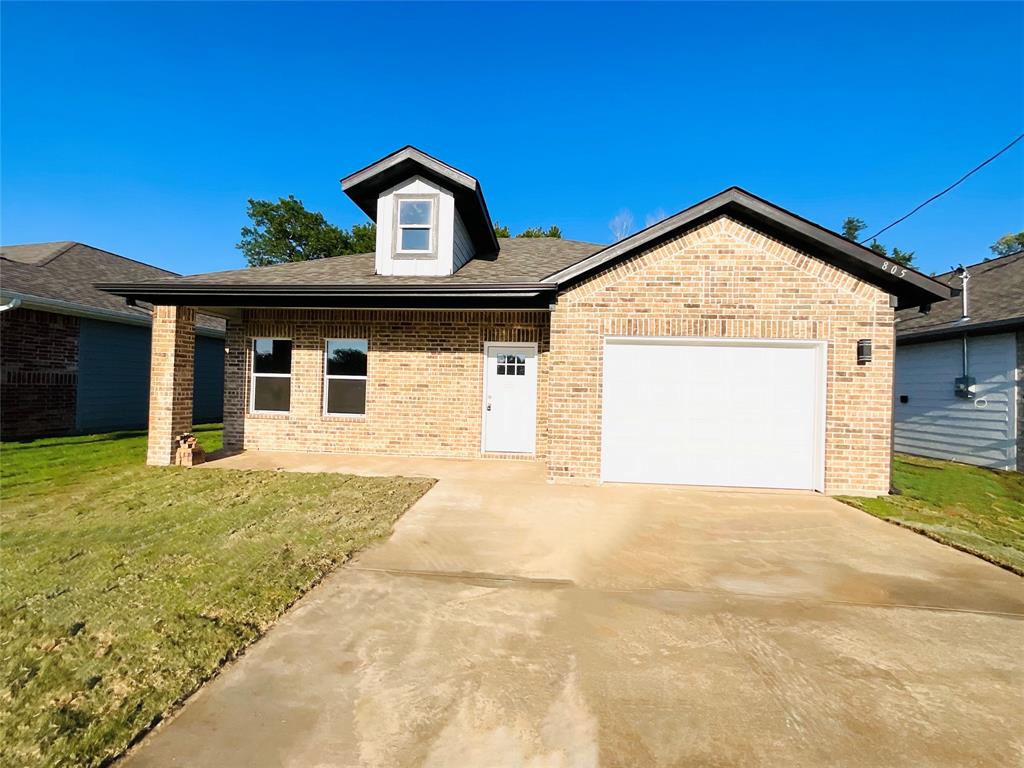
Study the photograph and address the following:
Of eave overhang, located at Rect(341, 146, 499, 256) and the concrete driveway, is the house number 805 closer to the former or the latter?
the concrete driveway

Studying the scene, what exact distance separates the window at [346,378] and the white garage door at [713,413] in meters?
5.22

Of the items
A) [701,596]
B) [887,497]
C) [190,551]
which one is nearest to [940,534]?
[887,497]

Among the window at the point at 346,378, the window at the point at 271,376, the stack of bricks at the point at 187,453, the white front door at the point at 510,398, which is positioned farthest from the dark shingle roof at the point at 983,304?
the stack of bricks at the point at 187,453

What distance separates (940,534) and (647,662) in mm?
4632

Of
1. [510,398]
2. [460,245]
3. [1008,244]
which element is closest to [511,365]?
[510,398]

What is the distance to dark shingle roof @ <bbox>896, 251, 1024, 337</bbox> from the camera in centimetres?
986

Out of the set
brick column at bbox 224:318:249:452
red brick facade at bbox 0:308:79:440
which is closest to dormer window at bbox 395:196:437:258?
brick column at bbox 224:318:249:452

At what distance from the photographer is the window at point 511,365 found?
9453 mm

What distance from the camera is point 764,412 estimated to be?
7.24m

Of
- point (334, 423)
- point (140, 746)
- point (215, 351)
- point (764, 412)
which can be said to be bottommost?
point (140, 746)

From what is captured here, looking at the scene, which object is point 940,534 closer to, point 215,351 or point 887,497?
point 887,497

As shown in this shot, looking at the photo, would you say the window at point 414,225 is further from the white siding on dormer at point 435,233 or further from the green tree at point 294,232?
the green tree at point 294,232

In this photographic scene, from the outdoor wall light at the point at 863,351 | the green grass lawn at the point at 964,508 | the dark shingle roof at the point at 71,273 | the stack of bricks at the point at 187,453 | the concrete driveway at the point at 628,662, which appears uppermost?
the dark shingle roof at the point at 71,273

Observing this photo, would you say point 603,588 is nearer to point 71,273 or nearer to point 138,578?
point 138,578
